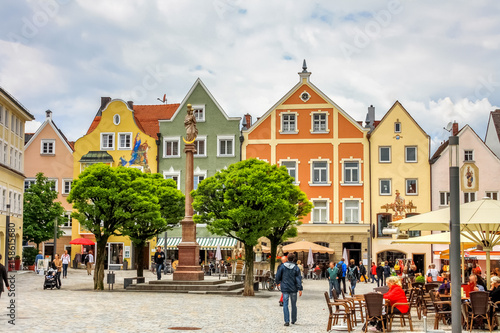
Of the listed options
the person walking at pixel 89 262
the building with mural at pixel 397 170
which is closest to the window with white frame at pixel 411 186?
the building with mural at pixel 397 170

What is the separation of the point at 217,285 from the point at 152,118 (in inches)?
1196

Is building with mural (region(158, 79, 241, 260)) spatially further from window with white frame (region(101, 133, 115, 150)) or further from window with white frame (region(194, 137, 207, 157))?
window with white frame (region(101, 133, 115, 150))

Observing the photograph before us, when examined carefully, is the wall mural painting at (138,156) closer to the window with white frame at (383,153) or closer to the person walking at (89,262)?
the person walking at (89,262)

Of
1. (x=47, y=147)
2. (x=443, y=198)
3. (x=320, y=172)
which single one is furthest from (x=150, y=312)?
(x=47, y=147)

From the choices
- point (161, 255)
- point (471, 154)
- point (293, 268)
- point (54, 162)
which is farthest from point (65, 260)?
point (471, 154)

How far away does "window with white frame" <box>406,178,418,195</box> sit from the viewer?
5281 cm

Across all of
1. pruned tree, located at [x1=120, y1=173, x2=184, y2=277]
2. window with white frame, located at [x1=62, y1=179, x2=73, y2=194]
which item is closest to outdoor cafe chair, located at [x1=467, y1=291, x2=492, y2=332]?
pruned tree, located at [x1=120, y1=173, x2=184, y2=277]

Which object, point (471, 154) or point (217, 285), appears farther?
point (471, 154)

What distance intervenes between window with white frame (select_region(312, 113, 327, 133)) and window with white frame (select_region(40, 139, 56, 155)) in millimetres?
21598

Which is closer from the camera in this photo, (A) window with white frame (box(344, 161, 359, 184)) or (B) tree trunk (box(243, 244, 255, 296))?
(B) tree trunk (box(243, 244, 255, 296))

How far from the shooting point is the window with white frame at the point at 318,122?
53.9 metres

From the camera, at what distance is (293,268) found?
58.4 feet

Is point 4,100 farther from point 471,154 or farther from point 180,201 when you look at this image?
point 471,154

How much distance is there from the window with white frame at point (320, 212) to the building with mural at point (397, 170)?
345 cm
